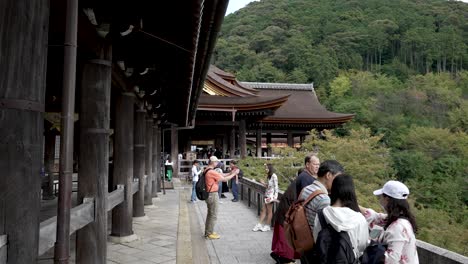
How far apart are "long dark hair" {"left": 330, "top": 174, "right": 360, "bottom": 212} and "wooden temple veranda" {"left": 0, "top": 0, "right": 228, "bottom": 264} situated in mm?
1771

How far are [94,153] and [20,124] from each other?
2445 mm

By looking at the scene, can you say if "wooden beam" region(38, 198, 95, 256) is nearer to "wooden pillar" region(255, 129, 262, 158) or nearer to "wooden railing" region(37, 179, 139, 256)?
"wooden railing" region(37, 179, 139, 256)

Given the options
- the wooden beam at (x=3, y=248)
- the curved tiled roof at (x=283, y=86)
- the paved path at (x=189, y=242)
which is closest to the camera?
the wooden beam at (x=3, y=248)

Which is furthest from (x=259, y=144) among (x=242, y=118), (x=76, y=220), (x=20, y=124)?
(x=20, y=124)

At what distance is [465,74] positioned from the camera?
180 ft

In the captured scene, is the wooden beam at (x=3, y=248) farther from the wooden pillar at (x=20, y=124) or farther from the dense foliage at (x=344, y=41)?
the dense foliage at (x=344, y=41)

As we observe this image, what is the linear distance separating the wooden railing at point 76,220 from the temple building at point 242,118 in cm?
1262

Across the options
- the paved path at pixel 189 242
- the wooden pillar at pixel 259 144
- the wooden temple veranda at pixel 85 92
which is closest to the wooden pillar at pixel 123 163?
the wooden temple veranda at pixel 85 92

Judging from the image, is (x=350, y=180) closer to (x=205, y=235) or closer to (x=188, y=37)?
(x=188, y=37)

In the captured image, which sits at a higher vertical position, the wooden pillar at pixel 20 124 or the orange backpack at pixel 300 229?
the wooden pillar at pixel 20 124

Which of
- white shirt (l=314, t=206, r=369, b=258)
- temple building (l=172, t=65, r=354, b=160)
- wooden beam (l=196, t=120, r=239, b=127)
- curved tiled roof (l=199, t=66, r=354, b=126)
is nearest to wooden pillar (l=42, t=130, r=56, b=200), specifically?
temple building (l=172, t=65, r=354, b=160)

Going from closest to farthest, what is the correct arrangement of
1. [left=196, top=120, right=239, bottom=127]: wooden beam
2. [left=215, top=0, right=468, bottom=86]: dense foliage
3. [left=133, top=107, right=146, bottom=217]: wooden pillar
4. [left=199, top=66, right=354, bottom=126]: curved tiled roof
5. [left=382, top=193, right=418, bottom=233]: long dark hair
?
[left=382, top=193, right=418, bottom=233]: long dark hair, [left=133, top=107, right=146, bottom=217]: wooden pillar, [left=199, top=66, right=354, bottom=126]: curved tiled roof, [left=196, top=120, right=239, bottom=127]: wooden beam, [left=215, top=0, right=468, bottom=86]: dense foliage

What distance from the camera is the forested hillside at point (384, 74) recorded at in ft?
67.2

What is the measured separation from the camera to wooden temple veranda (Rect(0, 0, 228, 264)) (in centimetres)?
228
